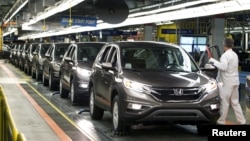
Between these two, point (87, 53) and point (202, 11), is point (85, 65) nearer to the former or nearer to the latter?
point (87, 53)

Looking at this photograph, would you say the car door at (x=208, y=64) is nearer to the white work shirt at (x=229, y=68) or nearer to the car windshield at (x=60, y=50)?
the white work shirt at (x=229, y=68)

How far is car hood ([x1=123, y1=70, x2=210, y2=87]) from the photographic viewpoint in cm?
859

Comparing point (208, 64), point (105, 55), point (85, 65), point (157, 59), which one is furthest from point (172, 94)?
point (85, 65)

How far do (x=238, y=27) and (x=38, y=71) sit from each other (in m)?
24.5

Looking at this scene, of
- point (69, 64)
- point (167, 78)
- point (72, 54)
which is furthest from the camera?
point (72, 54)

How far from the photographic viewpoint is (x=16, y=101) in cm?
1486

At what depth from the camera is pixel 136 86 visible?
8.63m

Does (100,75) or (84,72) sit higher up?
(100,75)

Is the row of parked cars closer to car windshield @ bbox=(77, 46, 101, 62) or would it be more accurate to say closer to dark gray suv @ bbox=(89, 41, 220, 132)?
dark gray suv @ bbox=(89, 41, 220, 132)

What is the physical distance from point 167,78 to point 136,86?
0.62m

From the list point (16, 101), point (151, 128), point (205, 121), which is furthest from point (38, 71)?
point (205, 121)

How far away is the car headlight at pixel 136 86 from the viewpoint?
8534 millimetres

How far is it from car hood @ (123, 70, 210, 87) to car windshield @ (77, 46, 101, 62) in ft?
18.8

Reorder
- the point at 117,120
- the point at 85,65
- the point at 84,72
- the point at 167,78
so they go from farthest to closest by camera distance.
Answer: the point at 85,65, the point at 84,72, the point at 117,120, the point at 167,78
